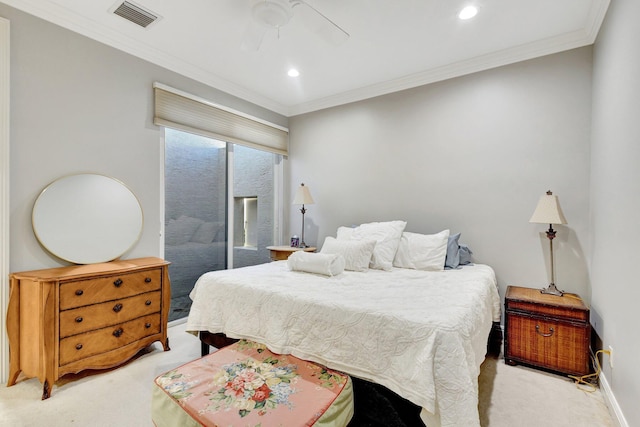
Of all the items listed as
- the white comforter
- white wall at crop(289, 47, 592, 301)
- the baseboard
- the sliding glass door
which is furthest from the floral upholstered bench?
white wall at crop(289, 47, 592, 301)

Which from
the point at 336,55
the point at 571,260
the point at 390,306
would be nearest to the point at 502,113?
the point at 571,260

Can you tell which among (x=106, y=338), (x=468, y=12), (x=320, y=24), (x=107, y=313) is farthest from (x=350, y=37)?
(x=106, y=338)

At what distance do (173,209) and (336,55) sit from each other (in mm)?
2362

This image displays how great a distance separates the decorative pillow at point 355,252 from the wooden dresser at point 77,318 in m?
1.65

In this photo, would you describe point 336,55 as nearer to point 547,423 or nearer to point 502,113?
point 502,113

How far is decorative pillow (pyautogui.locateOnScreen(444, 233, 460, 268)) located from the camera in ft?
9.57

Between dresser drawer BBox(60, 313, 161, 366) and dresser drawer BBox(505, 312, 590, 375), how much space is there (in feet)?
9.82

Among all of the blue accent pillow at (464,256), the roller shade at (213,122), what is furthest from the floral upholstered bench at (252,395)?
the roller shade at (213,122)

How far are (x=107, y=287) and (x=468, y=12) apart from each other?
3507 mm

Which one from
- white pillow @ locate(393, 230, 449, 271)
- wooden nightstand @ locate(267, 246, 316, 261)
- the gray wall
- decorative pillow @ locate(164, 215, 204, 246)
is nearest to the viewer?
the gray wall

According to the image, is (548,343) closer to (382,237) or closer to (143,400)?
(382,237)

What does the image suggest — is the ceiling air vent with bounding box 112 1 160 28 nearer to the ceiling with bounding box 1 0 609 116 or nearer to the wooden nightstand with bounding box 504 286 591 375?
the ceiling with bounding box 1 0 609 116

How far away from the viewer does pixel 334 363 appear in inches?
65.3

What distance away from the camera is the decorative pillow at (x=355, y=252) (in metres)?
2.84
